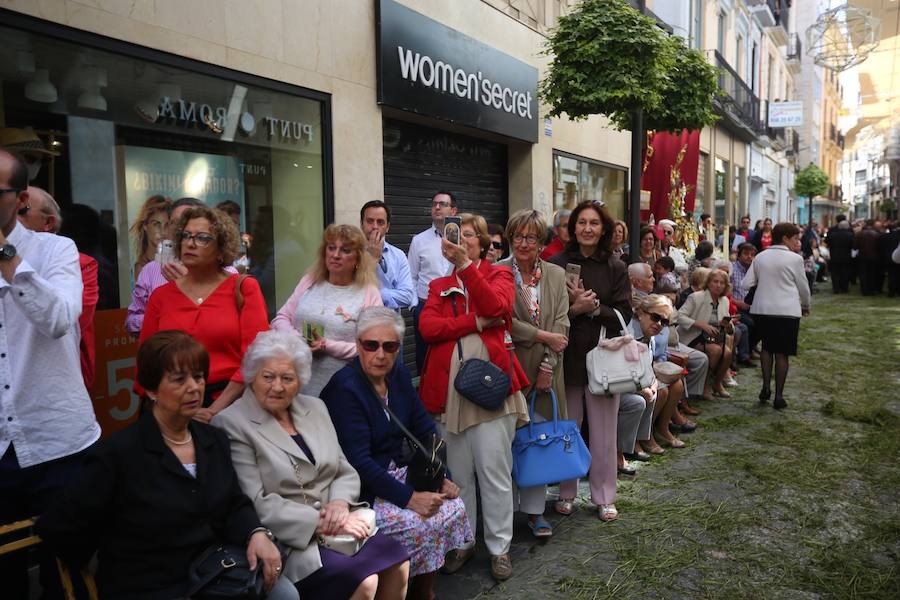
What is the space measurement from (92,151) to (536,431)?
338cm

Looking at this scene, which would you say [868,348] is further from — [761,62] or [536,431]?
[761,62]

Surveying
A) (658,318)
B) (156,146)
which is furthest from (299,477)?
(658,318)

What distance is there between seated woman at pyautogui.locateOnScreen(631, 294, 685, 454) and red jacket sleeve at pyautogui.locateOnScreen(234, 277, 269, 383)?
A: 2957 millimetres

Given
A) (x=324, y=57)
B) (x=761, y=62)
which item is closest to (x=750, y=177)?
(x=761, y=62)

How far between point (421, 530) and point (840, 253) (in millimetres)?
19708

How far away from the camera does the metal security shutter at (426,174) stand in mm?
7812

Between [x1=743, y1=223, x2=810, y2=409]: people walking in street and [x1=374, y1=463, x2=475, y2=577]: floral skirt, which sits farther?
[x1=743, y1=223, x2=810, y2=409]: people walking in street

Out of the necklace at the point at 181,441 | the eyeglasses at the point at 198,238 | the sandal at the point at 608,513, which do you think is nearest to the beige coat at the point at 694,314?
the sandal at the point at 608,513

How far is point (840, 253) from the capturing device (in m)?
19.2

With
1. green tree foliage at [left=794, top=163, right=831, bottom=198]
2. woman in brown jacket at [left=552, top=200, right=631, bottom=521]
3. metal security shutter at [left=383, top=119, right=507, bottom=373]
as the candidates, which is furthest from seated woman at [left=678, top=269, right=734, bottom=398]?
green tree foliage at [left=794, top=163, right=831, bottom=198]

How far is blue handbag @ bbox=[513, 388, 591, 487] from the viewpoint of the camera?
12.8 feet

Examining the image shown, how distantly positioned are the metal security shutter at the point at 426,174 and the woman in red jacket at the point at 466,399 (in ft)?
13.1

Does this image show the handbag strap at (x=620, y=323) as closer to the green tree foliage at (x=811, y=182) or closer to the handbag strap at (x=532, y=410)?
the handbag strap at (x=532, y=410)

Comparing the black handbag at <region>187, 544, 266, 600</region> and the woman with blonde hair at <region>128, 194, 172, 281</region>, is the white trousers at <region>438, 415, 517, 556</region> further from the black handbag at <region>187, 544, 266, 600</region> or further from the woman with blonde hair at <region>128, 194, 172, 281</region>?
the woman with blonde hair at <region>128, 194, 172, 281</region>
